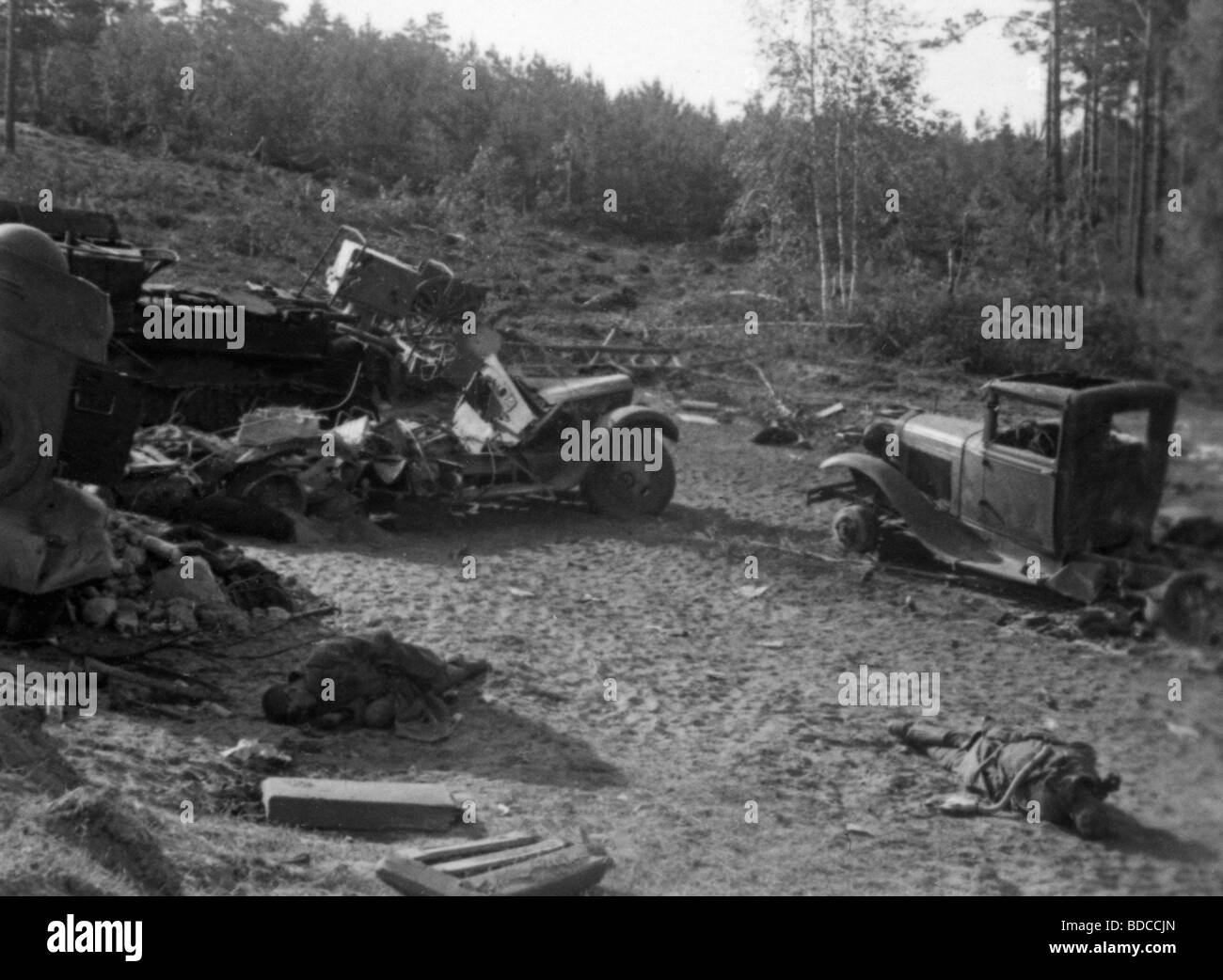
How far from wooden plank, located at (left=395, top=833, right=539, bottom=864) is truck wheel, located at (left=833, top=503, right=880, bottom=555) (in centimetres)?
675

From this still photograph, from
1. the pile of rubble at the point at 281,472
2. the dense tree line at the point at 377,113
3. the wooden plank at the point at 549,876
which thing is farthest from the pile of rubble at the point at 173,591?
the dense tree line at the point at 377,113

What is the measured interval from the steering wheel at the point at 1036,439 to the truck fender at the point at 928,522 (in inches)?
31.6

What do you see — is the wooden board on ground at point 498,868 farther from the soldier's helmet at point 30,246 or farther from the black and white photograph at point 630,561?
the soldier's helmet at point 30,246

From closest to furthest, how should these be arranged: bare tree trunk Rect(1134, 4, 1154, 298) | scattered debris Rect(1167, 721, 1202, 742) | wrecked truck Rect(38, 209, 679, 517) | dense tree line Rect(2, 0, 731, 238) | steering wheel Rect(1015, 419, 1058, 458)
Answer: scattered debris Rect(1167, 721, 1202, 742) → bare tree trunk Rect(1134, 4, 1154, 298) → steering wheel Rect(1015, 419, 1058, 458) → wrecked truck Rect(38, 209, 679, 517) → dense tree line Rect(2, 0, 731, 238)

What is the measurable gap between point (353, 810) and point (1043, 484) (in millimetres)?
6123

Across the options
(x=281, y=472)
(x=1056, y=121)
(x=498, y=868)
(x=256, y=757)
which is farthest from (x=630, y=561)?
(x=1056, y=121)

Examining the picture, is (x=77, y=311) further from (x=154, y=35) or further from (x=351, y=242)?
(x=154, y=35)

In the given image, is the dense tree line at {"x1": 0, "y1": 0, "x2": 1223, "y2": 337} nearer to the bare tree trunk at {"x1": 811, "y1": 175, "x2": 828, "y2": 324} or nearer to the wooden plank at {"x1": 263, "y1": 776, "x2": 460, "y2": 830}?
the bare tree trunk at {"x1": 811, "y1": 175, "x2": 828, "y2": 324}

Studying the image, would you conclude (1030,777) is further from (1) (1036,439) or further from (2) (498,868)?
(1) (1036,439)

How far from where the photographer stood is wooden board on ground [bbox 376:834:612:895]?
5035 millimetres

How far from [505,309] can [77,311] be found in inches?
604

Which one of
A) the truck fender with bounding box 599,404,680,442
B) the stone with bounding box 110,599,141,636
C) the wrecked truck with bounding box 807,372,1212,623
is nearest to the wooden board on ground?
the stone with bounding box 110,599,141,636

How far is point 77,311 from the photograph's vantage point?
26.1 feet
